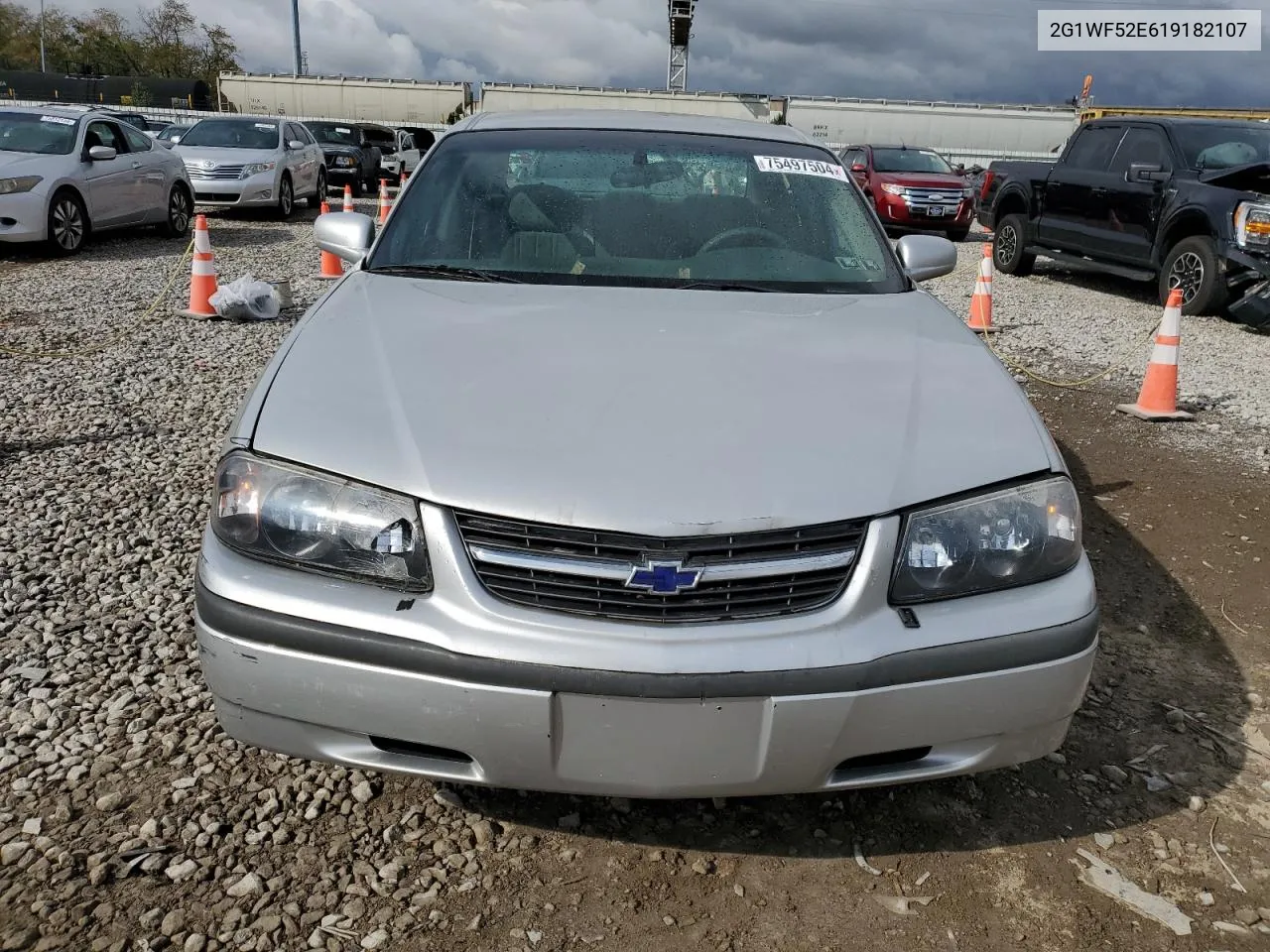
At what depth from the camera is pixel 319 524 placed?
1952 millimetres

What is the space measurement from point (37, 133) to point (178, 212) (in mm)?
2145

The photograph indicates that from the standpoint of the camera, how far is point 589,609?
6.05 feet

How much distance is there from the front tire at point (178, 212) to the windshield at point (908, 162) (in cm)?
1118

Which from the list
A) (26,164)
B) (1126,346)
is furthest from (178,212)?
(1126,346)

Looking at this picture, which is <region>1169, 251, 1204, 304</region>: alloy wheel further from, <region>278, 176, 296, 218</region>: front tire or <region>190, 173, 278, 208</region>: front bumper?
<region>278, 176, 296, 218</region>: front tire

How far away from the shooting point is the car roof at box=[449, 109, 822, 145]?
351cm

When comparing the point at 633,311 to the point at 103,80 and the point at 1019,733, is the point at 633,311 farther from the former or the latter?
the point at 103,80

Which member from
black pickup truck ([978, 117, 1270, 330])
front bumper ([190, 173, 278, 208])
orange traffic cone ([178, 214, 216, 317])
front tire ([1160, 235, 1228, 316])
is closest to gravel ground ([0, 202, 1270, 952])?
orange traffic cone ([178, 214, 216, 317])

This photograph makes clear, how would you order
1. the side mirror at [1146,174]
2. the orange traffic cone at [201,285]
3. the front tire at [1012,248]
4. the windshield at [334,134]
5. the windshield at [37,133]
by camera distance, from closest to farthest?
the orange traffic cone at [201,285] → the side mirror at [1146,174] → the windshield at [37,133] → the front tire at [1012,248] → the windshield at [334,134]

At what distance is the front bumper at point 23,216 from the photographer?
10.1 metres

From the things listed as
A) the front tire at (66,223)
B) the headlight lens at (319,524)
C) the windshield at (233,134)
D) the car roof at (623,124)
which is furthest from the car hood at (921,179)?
the headlight lens at (319,524)

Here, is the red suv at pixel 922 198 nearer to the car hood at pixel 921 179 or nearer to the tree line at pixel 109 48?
the car hood at pixel 921 179

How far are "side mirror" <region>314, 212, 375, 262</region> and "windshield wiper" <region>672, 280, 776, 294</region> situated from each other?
110 cm

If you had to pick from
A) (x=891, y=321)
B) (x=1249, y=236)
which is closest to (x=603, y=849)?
(x=891, y=321)
